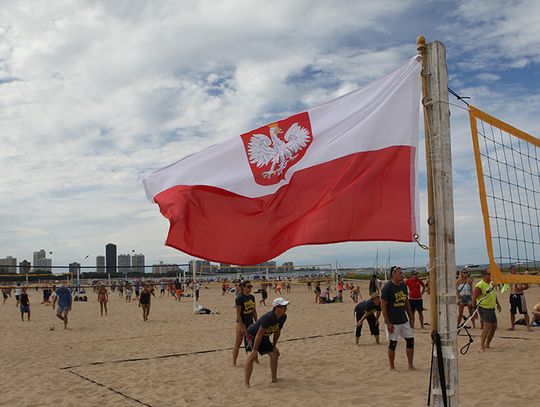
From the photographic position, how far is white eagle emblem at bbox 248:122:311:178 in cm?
434

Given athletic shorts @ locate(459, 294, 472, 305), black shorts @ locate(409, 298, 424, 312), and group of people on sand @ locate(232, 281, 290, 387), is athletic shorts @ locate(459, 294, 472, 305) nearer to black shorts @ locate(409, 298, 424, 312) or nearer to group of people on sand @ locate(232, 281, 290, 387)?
black shorts @ locate(409, 298, 424, 312)

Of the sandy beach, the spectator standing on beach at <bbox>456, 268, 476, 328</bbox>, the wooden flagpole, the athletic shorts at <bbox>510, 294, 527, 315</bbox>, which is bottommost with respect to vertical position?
the sandy beach

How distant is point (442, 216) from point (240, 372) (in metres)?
5.41

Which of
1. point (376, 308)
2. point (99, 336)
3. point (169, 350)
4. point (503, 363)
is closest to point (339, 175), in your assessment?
point (503, 363)

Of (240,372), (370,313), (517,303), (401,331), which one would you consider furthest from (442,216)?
(517,303)

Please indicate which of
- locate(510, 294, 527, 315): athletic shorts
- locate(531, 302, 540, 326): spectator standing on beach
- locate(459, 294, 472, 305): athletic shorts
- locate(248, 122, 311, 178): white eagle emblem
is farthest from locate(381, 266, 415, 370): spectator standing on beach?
locate(531, 302, 540, 326): spectator standing on beach

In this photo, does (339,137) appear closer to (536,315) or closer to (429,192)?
(429,192)

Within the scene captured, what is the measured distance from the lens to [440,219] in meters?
3.44

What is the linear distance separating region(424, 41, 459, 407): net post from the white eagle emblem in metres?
1.12

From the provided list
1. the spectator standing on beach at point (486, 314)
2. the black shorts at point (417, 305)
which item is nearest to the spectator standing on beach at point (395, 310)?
the spectator standing on beach at point (486, 314)

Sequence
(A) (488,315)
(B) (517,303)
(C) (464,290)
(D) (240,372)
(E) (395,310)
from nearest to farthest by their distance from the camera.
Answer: (E) (395,310), (D) (240,372), (A) (488,315), (B) (517,303), (C) (464,290)

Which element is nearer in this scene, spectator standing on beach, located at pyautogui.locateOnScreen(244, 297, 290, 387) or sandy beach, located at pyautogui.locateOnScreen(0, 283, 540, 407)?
sandy beach, located at pyautogui.locateOnScreen(0, 283, 540, 407)

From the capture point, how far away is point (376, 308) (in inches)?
395

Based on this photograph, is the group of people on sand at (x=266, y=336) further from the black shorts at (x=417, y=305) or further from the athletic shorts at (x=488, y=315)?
the black shorts at (x=417, y=305)
